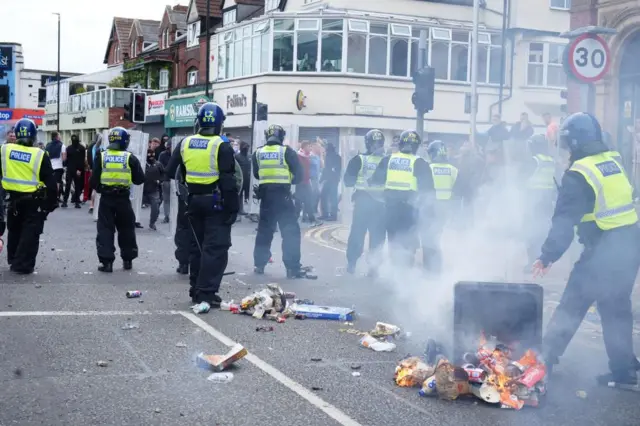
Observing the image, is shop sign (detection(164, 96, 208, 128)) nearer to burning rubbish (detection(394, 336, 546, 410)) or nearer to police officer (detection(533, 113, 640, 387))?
police officer (detection(533, 113, 640, 387))

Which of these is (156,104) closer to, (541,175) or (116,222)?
(116,222)

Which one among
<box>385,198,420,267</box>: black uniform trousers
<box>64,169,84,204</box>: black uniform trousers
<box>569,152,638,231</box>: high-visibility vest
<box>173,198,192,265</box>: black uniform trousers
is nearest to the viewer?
<box>569,152,638,231</box>: high-visibility vest

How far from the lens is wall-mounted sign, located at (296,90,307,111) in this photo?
3496cm

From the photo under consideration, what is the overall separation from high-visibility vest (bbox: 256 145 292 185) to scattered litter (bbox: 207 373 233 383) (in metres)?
5.38

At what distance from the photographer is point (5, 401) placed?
5379 millimetres

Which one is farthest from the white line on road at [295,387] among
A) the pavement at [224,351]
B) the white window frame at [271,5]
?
the white window frame at [271,5]

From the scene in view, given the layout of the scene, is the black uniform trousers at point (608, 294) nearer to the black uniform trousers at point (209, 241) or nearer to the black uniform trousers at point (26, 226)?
the black uniform trousers at point (209, 241)

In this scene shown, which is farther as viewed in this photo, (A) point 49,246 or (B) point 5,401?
(A) point 49,246

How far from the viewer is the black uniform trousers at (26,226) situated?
11062 millimetres

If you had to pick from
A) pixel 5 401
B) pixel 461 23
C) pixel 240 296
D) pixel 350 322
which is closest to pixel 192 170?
pixel 240 296

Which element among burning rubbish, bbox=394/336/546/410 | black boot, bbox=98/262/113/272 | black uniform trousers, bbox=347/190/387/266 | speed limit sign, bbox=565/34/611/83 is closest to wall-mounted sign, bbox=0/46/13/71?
black boot, bbox=98/262/113/272

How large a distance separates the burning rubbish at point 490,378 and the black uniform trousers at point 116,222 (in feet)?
21.6

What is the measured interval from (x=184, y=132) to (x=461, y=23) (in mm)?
16246

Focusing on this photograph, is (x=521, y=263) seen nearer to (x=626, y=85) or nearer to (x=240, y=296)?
(x=240, y=296)
